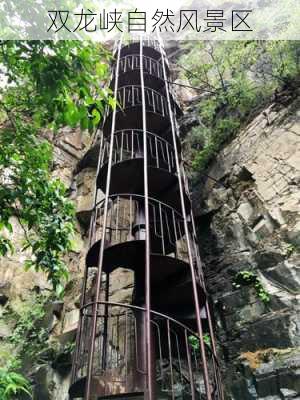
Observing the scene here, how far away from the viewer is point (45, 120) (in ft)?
14.0

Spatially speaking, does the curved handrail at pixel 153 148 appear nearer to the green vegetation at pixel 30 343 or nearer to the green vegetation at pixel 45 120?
the green vegetation at pixel 45 120

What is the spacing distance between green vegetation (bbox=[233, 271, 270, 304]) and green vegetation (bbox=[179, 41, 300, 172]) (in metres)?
2.95

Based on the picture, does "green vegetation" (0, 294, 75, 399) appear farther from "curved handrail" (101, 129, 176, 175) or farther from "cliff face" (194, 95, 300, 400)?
"curved handrail" (101, 129, 176, 175)

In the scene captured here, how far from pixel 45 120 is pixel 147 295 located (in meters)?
2.46

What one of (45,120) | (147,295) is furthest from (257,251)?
(45,120)

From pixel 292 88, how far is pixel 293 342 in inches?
192

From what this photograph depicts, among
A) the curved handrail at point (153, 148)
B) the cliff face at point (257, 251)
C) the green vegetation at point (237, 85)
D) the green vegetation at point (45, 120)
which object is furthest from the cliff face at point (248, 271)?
the green vegetation at point (45, 120)

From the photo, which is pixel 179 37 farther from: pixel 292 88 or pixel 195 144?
pixel 292 88

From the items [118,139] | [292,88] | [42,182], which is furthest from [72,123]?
[292,88]

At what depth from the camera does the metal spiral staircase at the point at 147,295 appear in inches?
157

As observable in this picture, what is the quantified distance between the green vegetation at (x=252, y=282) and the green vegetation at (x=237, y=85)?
9.68 feet

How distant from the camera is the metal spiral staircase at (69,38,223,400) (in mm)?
3979

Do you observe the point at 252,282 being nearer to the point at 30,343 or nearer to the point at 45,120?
the point at 45,120

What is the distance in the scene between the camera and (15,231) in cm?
870
